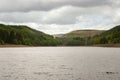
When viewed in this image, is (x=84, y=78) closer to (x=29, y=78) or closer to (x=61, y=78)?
(x=61, y=78)

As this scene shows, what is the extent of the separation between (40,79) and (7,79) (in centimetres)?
591

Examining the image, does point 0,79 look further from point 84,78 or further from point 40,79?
point 84,78

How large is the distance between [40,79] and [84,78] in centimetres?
814

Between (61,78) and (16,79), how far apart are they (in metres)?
8.23

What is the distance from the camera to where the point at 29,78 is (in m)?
51.7

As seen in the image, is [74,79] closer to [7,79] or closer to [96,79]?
[96,79]

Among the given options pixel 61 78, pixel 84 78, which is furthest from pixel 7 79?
pixel 84 78

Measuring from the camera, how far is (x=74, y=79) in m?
50.4

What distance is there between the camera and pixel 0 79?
5000cm

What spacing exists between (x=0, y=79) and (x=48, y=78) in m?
8.68

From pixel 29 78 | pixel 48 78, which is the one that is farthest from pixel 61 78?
pixel 29 78

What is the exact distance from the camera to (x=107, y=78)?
5150 cm

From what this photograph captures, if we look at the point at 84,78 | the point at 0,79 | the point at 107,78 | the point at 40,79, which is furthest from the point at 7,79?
the point at 107,78

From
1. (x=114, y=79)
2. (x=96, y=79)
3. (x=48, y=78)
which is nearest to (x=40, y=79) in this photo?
(x=48, y=78)
